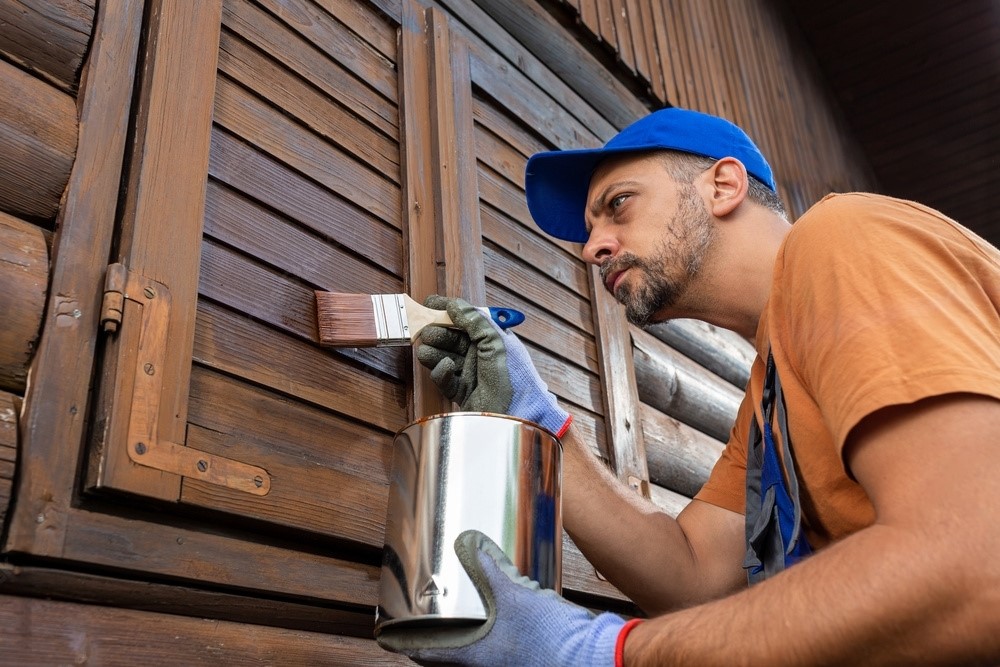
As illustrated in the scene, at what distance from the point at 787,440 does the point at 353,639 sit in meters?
0.97

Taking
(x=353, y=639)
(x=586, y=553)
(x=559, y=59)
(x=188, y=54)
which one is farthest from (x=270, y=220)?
(x=559, y=59)

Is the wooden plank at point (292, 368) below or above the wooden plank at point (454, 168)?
below

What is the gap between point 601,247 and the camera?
7.97ft

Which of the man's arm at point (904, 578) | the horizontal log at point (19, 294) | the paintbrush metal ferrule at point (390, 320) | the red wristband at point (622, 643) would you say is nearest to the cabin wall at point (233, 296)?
the horizontal log at point (19, 294)

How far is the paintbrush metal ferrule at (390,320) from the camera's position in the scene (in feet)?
6.61

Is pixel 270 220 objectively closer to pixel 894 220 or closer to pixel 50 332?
pixel 50 332

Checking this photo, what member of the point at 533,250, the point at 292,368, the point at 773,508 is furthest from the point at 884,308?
the point at 533,250

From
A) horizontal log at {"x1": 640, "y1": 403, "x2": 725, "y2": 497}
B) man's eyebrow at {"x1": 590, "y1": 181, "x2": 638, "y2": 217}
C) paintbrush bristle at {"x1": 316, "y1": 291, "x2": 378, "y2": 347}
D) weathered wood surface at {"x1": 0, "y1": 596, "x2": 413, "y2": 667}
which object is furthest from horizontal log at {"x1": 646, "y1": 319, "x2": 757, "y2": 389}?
weathered wood surface at {"x1": 0, "y1": 596, "x2": 413, "y2": 667}

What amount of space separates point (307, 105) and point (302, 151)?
0.50ft

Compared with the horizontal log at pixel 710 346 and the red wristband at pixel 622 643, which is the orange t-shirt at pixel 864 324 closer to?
the red wristband at pixel 622 643

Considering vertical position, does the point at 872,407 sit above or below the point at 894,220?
below

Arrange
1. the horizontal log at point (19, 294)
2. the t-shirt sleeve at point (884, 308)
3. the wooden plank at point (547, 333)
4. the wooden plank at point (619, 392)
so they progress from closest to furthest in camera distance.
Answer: the t-shirt sleeve at point (884, 308) < the horizontal log at point (19, 294) < the wooden plank at point (547, 333) < the wooden plank at point (619, 392)

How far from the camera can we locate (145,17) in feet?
6.33

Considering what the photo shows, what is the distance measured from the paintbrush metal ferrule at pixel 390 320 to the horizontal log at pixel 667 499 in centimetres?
145
